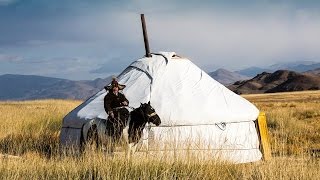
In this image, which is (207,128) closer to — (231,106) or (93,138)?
(231,106)

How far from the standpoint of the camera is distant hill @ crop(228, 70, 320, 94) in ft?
407

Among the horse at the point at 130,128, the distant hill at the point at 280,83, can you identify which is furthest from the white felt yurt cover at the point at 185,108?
the distant hill at the point at 280,83

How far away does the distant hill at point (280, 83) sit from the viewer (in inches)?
4879

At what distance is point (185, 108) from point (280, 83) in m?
143

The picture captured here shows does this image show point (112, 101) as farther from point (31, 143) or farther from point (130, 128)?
point (31, 143)

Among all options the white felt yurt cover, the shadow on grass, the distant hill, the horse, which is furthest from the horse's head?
the distant hill

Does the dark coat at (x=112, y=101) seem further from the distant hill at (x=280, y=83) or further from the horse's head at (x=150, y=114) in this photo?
the distant hill at (x=280, y=83)

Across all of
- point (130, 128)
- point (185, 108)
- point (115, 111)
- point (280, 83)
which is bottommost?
point (280, 83)

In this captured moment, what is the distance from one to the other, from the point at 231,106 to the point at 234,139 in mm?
722

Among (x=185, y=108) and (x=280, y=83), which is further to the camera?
(x=280, y=83)

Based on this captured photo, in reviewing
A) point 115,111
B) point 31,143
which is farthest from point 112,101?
point 31,143

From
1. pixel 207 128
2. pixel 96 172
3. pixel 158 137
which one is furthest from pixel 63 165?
pixel 207 128

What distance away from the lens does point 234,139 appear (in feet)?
37.3

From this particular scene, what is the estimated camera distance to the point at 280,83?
151 metres
